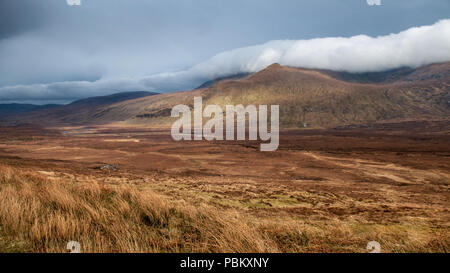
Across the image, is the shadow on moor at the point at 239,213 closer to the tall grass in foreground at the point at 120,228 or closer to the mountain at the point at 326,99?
the tall grass in foreground at the point at 120,228

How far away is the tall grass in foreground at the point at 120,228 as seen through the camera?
3.13 m

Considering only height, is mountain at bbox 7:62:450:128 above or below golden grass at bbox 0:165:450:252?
A: above

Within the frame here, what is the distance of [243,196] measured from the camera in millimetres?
12391

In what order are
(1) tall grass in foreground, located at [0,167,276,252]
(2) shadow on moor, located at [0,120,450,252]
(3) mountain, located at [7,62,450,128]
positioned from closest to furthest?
(1) tall grass in foreground, located at [0,167,276,252] → (2) shadow on moor, located at [0,120,450,252] → (3) mountain, located at [7,62,450,128]

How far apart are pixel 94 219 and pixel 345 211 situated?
954 centimetres

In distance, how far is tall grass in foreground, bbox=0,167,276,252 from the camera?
3.13 meters

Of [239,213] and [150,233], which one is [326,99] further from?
[150,233]

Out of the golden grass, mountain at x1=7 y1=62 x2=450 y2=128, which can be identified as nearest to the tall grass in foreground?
the golden grass

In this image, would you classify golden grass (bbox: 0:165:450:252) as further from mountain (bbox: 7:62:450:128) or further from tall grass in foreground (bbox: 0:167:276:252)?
mountain (bbox: 7:62:450:128)

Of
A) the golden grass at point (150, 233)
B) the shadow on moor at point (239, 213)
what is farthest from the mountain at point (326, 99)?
the golden grass at point (150, 233)

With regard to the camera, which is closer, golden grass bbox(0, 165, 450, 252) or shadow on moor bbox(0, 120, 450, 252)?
golden grass bbox(0, 165, 450, 252)

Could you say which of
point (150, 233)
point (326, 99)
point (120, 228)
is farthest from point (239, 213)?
point (326, 99)

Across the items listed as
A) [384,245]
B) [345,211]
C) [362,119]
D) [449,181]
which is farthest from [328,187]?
[362,119]
